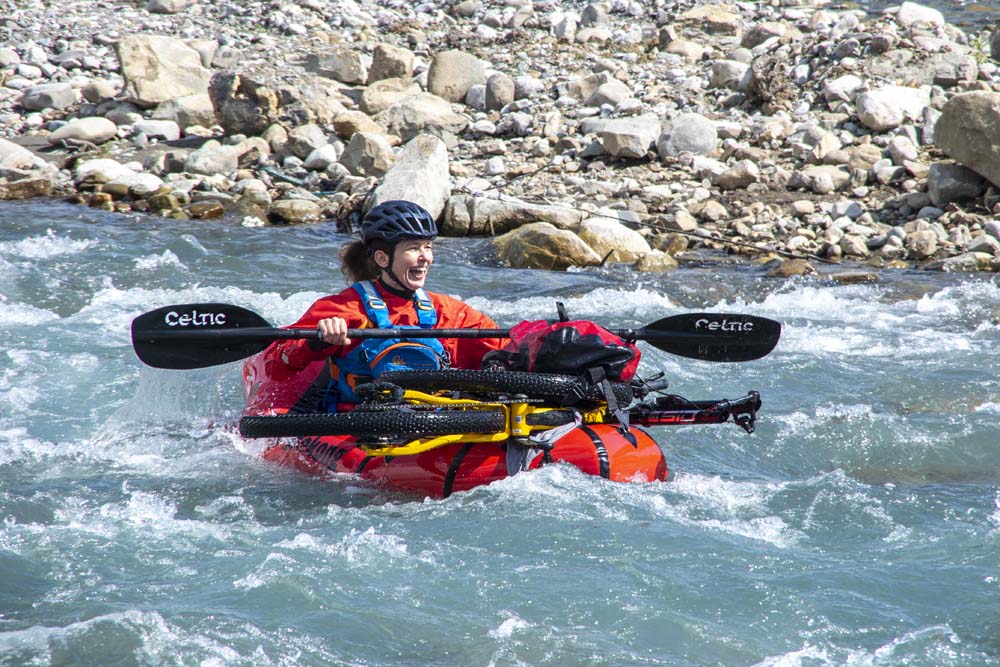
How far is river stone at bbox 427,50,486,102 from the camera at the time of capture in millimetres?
15047

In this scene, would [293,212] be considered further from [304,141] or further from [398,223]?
[398,223]

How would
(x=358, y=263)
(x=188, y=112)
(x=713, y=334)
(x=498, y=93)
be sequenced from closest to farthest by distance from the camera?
1. (x=713, y=334)
2. (x=358, y=263)
3. (x=188, y=112)
4. (x=498, y=93)

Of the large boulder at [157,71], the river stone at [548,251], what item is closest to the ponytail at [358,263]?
the river stone at [548,251]

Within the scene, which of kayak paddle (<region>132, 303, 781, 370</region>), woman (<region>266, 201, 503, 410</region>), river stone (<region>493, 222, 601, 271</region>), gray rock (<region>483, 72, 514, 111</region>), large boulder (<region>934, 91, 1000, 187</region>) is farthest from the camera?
gray rock (<region>483, 72, 514, 111</region>)

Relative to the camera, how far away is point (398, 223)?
492cm

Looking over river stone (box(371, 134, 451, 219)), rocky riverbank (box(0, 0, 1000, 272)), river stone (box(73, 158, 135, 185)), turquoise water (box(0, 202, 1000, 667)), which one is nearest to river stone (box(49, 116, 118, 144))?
rocky riverbank (box(0, 0, 1000, 272))

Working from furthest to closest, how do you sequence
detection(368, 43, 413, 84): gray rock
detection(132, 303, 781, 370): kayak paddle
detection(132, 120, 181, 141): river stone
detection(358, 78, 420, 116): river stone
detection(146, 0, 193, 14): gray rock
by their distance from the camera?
1. detection(146, 0, 193, 14): gray rock
2. detection(368, 43, 413, 84): gray rock
3. detection(358, 78, 420, 116): river stone
4. detection(132, 120, 181, 141): river stone
5. detection(132, 303, 781, 370): kayak paddle

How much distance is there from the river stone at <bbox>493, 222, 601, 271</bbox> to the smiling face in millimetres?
5173

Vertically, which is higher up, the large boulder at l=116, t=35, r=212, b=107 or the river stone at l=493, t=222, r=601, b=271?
the large boulder at l=116, t=35, r=212, b=107

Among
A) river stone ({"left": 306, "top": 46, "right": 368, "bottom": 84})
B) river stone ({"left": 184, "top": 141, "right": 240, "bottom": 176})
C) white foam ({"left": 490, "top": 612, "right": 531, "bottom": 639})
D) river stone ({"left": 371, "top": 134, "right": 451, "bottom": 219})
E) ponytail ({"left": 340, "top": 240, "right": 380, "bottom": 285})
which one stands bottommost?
river stone ({"left": 184, "top": 141, "right": 240, "bottom": 176})

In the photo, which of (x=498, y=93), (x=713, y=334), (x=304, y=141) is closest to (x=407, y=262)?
(x=713, y=334)

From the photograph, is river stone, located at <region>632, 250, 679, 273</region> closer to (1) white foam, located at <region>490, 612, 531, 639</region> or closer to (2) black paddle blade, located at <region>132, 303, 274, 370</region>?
(2) black paddle blade, located at <region>132, 303, 274, 370</region>

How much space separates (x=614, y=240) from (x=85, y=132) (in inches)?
287

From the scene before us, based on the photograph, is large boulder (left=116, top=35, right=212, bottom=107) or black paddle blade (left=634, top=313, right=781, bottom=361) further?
large boulder (left=116, top=35, right=212, bottom=107)
